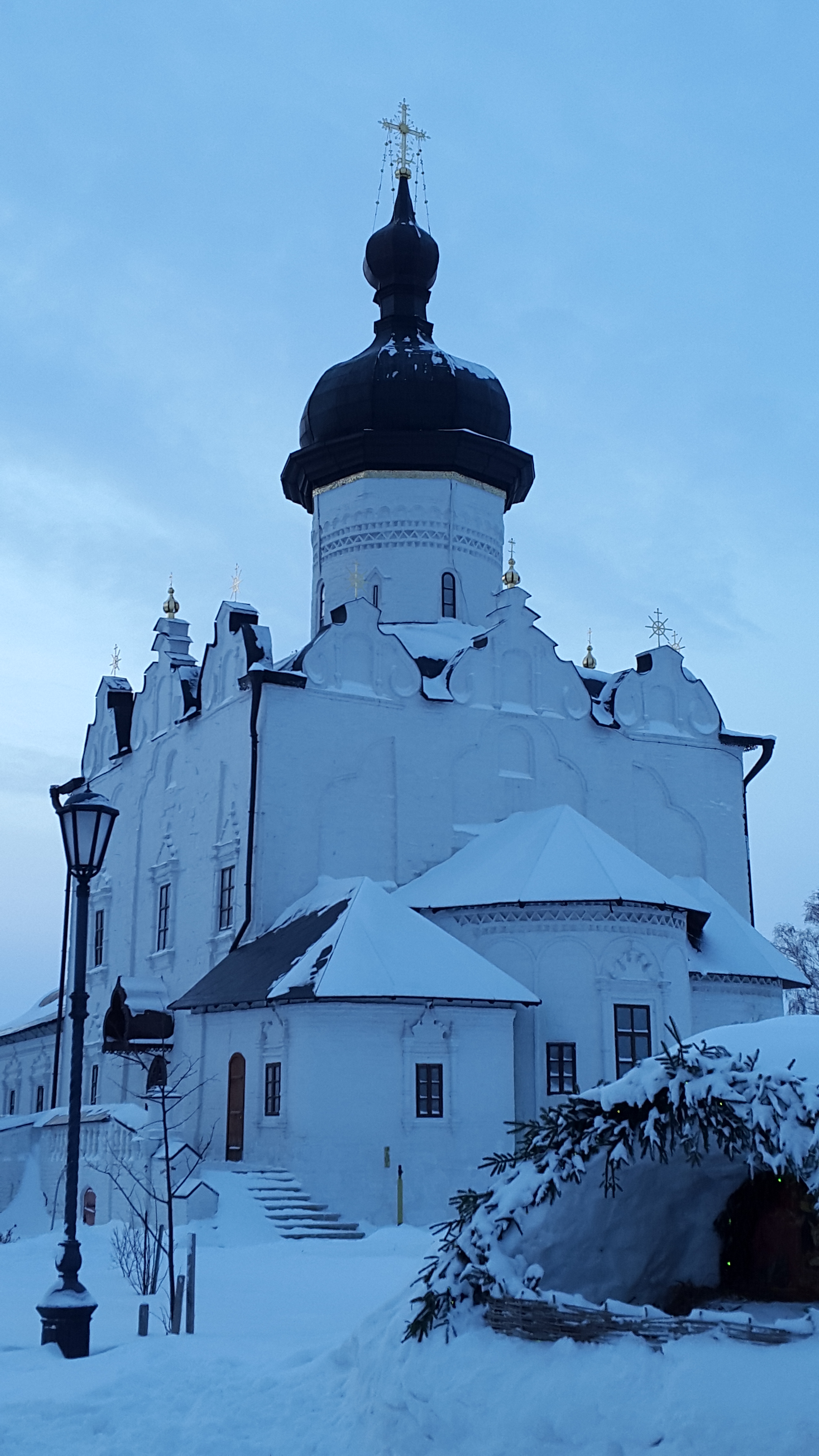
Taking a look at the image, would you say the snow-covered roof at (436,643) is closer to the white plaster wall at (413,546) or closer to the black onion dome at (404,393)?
the white plaster wall at (413,546)

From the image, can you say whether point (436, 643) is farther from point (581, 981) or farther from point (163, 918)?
point (581, 981)

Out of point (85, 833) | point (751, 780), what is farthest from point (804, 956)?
point (85, 833)

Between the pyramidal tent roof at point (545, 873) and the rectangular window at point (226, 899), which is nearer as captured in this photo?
the pyramidal tent roof at point (545, 873)

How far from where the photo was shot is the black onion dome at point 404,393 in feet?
94.0

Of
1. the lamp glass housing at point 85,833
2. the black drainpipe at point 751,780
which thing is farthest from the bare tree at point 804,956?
the lamp glass housing at point 85,833

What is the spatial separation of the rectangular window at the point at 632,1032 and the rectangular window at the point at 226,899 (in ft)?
21.4

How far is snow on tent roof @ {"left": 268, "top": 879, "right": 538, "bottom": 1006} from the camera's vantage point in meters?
19.9

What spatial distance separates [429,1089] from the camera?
2022 centimetres

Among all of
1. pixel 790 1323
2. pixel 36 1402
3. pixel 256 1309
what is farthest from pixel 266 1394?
pixel 256 1309

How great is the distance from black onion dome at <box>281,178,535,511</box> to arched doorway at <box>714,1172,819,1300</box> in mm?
22662

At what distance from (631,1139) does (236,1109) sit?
15491 mm

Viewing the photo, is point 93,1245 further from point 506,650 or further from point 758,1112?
point 506,650

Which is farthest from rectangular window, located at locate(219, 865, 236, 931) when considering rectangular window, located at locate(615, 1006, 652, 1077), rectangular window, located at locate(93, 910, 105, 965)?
rectangular window, located at locate(615, 1006, 652, 1077)

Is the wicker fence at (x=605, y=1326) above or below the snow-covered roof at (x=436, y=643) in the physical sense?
below
